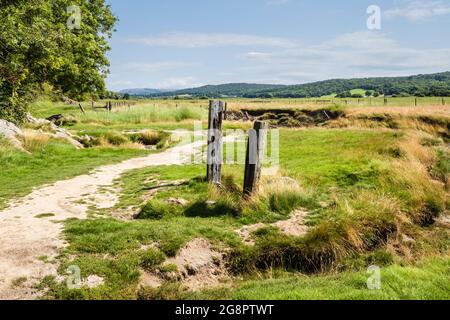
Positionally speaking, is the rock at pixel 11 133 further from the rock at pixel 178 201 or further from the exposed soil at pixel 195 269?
the exposed soil at pixel 195 269

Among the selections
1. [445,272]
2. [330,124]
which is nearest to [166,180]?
[445,272]

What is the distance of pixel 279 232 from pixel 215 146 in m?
3.91

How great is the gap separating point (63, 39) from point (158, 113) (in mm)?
17309

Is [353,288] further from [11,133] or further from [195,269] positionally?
[11,133]

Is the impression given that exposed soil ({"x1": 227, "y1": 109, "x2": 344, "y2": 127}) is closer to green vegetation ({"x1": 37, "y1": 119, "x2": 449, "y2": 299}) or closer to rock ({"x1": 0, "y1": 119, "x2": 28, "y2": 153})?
green vegetation ({"x1": 37, "y1": 119, "x2": 449, "y2": 299})

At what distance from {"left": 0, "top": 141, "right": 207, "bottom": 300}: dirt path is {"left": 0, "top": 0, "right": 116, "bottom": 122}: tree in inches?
239

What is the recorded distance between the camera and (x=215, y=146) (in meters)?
12.1

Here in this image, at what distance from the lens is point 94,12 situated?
31.5 m

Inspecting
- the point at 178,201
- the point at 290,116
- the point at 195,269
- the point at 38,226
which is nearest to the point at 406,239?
the point at 195,269

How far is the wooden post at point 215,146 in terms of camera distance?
39.1ft

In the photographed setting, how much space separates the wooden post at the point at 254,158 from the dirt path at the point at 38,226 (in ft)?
12.0

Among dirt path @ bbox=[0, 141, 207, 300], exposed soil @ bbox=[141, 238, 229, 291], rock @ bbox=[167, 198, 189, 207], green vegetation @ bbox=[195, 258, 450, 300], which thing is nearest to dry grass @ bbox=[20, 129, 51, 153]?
dirt path @ bbox=[0, 141, 207, 300]
